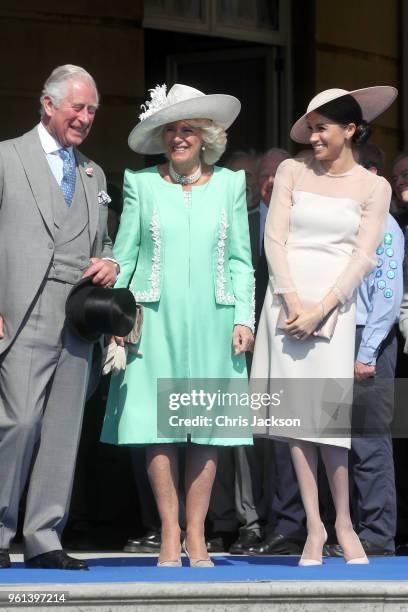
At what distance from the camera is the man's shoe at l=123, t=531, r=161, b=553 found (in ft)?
24.7

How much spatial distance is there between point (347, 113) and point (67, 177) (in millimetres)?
1240

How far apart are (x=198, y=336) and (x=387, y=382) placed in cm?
139

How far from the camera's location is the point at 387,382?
7.61 m

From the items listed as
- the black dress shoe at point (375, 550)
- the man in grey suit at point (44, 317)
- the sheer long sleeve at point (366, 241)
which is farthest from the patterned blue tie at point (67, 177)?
the black dress shoe at point (375, 550)

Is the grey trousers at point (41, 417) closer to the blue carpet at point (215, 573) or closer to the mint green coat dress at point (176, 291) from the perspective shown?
the blue carpet at point (215, 573)

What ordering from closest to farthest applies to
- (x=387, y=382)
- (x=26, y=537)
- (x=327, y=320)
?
(x=26, y=537)
(x=327, y=320)
(x=387, y=382)

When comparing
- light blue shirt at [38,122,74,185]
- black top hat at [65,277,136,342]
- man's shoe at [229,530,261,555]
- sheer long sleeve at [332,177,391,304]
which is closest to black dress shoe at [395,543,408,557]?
Result: man's shoe at [229,530,261,555]

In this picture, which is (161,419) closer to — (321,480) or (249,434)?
(249,434)

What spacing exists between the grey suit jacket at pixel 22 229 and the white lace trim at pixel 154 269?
49 centimetres

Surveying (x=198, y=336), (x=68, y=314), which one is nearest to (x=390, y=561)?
(x=198, y=336)

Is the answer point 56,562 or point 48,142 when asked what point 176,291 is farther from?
point 56,562

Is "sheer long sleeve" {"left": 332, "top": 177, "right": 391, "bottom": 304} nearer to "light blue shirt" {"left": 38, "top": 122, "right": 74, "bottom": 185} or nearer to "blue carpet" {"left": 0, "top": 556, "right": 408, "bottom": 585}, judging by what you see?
"blue carpet" {"left": 0, "top": 556, "right": 408, "bottom": 585}

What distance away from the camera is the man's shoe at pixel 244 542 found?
7488 millimetres

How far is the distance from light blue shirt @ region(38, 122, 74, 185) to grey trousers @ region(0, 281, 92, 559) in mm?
451
